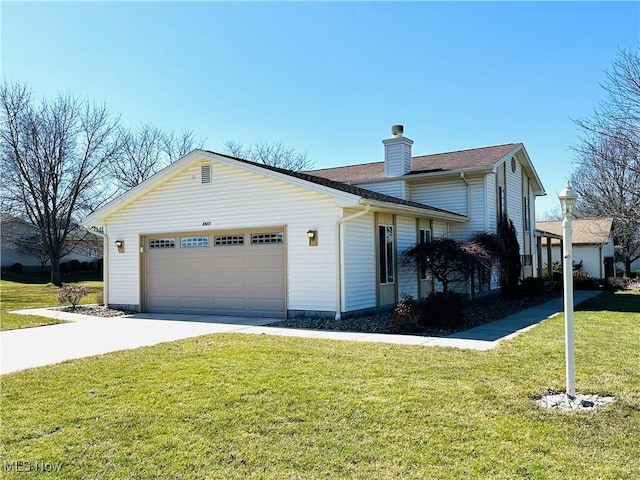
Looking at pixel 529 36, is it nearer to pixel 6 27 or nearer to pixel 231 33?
pixel 231 33

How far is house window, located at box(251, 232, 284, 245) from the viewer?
1250cm

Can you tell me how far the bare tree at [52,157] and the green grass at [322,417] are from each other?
2446 centimetres

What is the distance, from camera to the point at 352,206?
11195 mm

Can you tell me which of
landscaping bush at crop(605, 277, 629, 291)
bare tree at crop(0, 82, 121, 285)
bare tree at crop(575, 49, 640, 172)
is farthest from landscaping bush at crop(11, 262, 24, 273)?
landscaping bush at crop(605, 277, 629, 291)

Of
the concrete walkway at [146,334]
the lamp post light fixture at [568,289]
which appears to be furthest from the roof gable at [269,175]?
the lamp post light fixture at [568,289]

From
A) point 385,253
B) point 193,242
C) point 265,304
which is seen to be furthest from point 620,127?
point 193,242

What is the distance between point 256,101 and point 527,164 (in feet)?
36.9

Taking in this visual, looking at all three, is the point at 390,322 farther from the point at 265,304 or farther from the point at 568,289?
the point at 568,289

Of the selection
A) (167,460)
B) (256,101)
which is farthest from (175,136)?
(167,460)

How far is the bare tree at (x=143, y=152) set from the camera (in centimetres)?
3312

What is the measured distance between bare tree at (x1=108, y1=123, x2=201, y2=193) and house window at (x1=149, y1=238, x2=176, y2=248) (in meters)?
18.9

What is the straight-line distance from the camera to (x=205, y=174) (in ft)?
44.5

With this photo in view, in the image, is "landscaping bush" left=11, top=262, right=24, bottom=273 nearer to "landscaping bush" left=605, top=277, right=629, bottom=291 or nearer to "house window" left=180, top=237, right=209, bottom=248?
"house window" left=180, top=237, right=209, bottom=248

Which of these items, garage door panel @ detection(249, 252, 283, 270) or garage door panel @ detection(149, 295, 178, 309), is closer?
garage door panel @ detection(249, 252, 283, 270)
